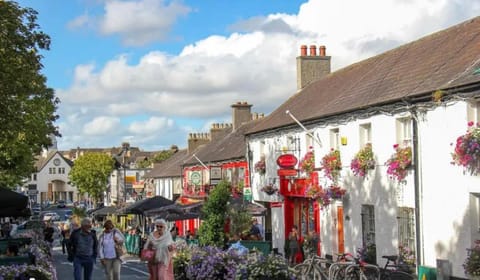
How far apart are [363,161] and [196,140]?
40446 millimetres

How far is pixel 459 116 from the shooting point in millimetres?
17359

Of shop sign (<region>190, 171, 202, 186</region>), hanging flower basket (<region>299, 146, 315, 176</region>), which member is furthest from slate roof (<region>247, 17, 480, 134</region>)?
shop sign (<region>190, 171, 202, 186</region>)

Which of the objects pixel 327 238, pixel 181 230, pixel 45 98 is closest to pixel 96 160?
pixel 181 230

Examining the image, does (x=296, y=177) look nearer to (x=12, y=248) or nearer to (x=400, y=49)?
(x=400, y=49)

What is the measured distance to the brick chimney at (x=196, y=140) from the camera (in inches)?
2430

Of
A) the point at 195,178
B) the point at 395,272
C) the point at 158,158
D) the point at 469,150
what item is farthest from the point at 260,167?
the point at 158,158

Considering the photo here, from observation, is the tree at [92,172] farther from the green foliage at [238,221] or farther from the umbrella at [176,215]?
the green foliage at [238,221]

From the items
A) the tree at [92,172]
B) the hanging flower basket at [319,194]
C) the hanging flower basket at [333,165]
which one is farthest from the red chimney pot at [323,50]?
the tree at [92,172]

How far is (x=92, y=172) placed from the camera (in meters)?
99.8

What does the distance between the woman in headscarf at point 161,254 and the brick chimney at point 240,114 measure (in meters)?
36.6

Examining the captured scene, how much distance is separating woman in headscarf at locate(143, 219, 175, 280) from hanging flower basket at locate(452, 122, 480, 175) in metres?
7.14

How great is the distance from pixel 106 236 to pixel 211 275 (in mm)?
3013

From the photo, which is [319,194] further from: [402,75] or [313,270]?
[313,270]

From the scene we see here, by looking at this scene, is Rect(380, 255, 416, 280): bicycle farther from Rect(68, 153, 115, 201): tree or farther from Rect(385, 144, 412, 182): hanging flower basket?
Rect(68, 153, 115, 201): tree
